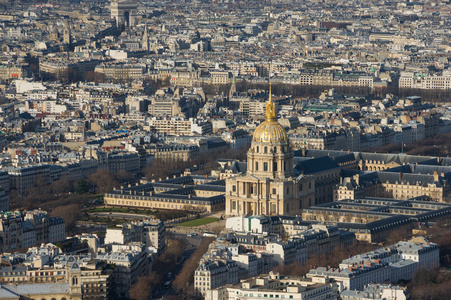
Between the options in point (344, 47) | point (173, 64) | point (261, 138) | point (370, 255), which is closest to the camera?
point (370, 255)

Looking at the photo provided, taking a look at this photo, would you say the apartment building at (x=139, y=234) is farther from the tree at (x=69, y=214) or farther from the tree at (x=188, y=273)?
the tree at (x=69, y=214)

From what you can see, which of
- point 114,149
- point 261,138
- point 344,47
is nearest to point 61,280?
point 261,138

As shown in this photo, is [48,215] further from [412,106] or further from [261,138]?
[412,106]

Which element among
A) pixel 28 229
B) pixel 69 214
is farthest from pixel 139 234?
pixel 69 214

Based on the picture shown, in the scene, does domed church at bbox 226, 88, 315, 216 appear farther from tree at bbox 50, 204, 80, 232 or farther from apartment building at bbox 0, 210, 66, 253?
apartment building at bbox 0, 210, 66, 253

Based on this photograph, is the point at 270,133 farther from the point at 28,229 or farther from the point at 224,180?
the point at 28,229

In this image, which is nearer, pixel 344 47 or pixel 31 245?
pixel 31 245
